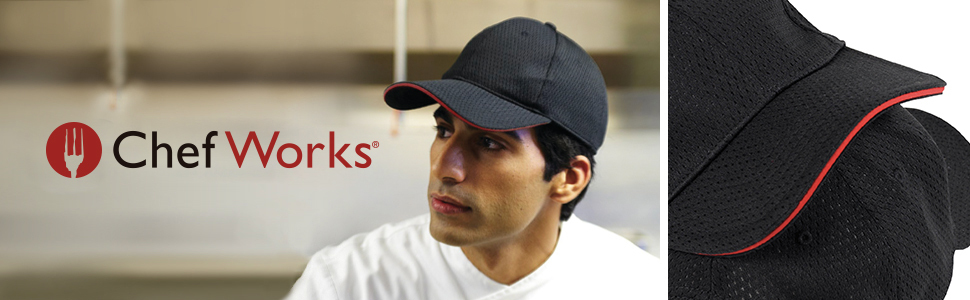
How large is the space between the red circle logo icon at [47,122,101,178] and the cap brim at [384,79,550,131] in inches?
12.7

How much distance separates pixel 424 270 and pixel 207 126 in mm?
277

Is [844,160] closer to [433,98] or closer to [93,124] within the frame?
[433,98]

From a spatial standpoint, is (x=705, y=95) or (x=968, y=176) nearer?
(x=705, y=95)

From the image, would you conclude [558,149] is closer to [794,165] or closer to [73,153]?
[794,165]

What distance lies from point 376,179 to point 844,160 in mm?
487

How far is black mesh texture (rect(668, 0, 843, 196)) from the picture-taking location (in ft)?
2.56

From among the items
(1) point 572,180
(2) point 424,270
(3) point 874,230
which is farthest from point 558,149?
(3) point 874,230

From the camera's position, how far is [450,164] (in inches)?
29.8

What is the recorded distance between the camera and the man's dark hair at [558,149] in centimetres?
75

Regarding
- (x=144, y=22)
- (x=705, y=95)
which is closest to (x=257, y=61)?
(x=144, y=22)

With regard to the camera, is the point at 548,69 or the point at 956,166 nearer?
the point at 548,69

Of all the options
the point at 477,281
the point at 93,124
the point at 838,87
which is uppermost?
the point at 838,87

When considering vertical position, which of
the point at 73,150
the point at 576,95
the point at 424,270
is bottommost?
the point at 424,270

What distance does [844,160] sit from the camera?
29.6 inches
